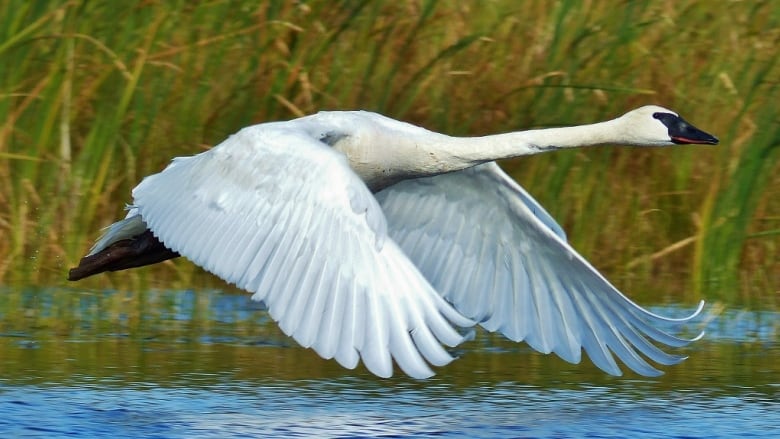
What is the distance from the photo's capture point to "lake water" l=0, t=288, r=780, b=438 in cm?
589

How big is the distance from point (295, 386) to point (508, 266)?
1057 mm

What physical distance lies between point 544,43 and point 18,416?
4415 mm

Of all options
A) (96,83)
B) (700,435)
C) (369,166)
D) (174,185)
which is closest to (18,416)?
(174,185)

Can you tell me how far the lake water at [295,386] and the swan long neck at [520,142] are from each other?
854 mm

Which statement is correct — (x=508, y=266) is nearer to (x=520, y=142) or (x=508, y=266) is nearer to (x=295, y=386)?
(x=520, y=142)

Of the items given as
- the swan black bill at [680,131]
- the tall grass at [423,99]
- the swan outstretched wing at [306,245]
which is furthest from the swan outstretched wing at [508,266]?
the tall grass at [423,99]

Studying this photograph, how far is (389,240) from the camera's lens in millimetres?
5574

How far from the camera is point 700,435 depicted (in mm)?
5848

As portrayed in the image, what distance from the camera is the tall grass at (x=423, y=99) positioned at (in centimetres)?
847

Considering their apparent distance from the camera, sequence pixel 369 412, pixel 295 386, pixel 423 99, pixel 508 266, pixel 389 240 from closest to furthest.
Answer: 1. pixel 389 240
2. pixel 369 412
3. pixel 295 386
4. pixel 508 266
5. pixel 423 99

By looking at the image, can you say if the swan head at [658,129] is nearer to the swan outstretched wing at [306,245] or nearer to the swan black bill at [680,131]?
the swan black bill at [680,131]

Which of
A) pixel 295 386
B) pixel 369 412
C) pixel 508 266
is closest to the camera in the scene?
pixel 369 412

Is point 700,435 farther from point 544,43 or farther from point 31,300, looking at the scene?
point 544,43

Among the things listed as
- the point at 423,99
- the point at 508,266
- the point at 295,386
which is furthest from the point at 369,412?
the point at 423,99
